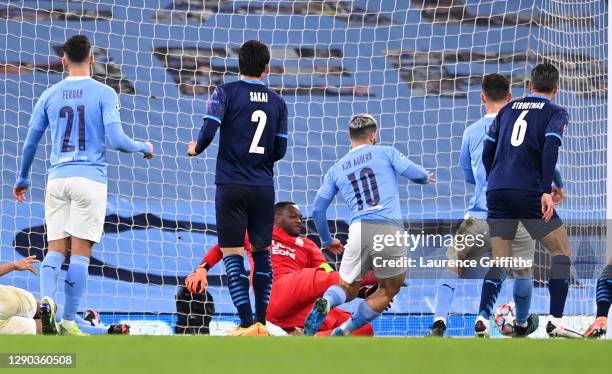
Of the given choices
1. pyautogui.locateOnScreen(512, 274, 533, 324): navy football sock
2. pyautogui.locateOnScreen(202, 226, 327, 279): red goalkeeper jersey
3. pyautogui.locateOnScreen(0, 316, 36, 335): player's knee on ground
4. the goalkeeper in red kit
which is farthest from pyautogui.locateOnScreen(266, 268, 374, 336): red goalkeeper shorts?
pyautogui.locateOnScreen(0, 316, 36, 335): player's knee on ground

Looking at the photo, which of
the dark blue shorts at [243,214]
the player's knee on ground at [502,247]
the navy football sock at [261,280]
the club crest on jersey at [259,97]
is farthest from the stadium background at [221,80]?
the club crest on jersey at [259,97]

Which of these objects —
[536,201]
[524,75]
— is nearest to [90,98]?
[536,201]

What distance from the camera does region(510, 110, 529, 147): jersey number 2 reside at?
292 inches

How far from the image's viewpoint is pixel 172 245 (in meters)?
10.1

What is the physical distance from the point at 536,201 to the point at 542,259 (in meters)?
1.62

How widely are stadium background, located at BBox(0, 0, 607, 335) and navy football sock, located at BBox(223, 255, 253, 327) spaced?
8.00ft

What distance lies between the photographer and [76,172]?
740cm

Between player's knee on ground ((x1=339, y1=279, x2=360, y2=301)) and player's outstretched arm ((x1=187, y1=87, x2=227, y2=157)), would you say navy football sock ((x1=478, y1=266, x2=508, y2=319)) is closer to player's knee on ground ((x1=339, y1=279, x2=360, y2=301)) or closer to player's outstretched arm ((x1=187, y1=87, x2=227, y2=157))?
player's knee on ground ((x1=339, y1=279, x2=360, y2=301))

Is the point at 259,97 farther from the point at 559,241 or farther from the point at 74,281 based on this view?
the point at 559,241

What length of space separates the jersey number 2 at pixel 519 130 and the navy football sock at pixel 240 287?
1667 millimetres

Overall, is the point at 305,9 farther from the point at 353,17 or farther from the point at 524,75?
the point at 524,75

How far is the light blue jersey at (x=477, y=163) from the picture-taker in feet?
26.3

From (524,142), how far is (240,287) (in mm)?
1766

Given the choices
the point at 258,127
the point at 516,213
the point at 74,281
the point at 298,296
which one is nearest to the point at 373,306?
the point at 298,296
